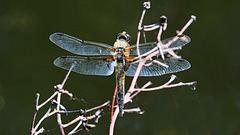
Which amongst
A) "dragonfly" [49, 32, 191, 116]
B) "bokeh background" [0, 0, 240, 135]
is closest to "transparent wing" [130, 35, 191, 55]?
"dragonfly" [49, 32, 191, 116]

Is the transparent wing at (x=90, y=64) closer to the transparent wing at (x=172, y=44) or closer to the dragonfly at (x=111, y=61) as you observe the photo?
the dragonfly at (x=111, y=61)

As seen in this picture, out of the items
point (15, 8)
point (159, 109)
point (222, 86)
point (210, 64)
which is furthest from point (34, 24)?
point (222, 86)

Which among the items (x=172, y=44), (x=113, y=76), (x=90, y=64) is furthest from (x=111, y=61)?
(x=113, y=76)

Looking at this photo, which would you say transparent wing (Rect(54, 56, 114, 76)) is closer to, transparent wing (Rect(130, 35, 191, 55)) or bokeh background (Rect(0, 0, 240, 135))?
transparent wing (Rect(130, 35, 191, 55))

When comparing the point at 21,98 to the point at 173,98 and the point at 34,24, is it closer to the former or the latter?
the point at 34,24

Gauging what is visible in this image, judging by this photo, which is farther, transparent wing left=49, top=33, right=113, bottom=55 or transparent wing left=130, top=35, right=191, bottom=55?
transparent wing left=49, top=33, right=113, bottom=55

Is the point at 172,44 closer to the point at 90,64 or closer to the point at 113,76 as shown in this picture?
the point at 90,64
